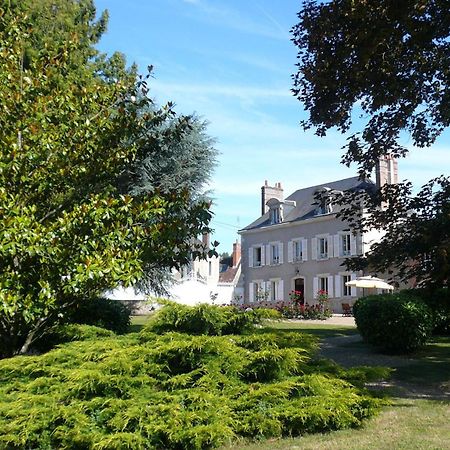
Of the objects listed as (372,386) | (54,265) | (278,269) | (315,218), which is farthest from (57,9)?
(278,269)

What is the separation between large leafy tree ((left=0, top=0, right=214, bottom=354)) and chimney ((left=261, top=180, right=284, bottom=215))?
34.6m

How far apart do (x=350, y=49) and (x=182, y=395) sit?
575 cm

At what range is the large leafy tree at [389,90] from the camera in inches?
319

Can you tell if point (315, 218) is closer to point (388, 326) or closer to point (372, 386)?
point (388, 326)

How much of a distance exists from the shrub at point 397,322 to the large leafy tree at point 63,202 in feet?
14.1

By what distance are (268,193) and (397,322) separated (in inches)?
1323

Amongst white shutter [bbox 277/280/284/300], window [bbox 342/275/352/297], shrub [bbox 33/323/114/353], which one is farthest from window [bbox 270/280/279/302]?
shrub [bbox 33/323/114/353]

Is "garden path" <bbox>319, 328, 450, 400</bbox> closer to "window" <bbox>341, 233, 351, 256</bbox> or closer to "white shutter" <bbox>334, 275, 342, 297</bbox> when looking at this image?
"white shutter" <bbox>334, 275, 342, 297</bbox>

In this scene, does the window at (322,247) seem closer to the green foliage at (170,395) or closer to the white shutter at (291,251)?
the white shutter at (291,251)

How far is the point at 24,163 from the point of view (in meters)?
7.20

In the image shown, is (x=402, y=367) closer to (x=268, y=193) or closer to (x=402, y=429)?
(x=402, y=429)

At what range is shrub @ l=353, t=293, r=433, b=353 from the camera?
10.6 m

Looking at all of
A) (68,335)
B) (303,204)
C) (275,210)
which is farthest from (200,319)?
(275,210)

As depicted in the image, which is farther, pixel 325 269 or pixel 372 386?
pixel 325 269
